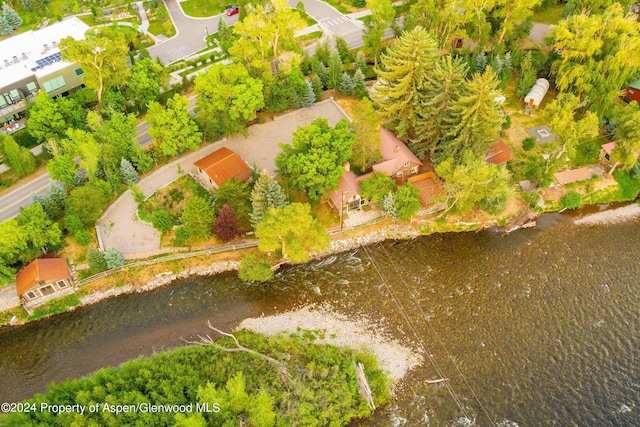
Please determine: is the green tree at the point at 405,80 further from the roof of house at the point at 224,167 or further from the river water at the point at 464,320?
the roof of house at the point at 224,167

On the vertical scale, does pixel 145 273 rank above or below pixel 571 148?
below

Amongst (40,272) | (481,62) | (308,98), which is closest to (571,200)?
(481,62)

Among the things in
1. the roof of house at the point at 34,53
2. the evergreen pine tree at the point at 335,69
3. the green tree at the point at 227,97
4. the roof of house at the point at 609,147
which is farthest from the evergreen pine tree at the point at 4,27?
the roof of house at the point at 609,147

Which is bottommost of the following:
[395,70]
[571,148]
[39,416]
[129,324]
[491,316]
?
[491,316]

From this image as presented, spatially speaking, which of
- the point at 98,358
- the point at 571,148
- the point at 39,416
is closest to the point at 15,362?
the point at 98,358

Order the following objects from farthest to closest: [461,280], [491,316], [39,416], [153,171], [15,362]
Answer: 1. [153,171]
2. [461,280]
3. [491,316]
4. [15,362]
5. [39,416]

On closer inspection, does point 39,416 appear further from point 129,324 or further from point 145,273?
point 145,273

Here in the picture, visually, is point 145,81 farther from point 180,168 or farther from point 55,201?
point 55,201
